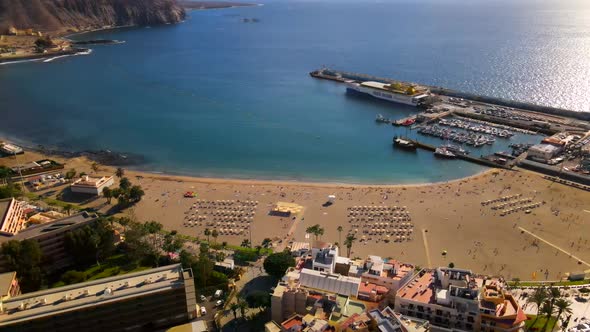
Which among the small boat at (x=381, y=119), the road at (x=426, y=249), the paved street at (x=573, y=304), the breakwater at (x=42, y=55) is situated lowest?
the road at (x=426, y=249)

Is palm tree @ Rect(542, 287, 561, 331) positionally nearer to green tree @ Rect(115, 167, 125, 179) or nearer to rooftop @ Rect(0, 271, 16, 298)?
rooftop @ Rect(0, 271, 16, 298)

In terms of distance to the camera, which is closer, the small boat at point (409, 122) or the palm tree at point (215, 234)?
the palm tree at point (215, 234)

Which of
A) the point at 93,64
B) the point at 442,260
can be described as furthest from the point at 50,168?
the point at 93,64

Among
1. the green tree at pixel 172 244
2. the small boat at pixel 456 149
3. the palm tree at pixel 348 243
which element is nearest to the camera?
the green tree at pixel 172 244

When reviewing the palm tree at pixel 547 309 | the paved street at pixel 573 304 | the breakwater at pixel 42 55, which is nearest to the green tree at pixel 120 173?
the paved street at pixel 573 304

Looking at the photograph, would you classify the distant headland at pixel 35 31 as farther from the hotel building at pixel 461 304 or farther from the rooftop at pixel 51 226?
the hotel building at pixel 461 304

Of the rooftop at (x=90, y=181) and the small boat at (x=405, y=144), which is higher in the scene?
the small boat at (x=405, y=144)

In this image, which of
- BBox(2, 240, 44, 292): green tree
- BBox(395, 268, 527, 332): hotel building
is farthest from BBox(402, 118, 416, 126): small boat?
BBox(2, 240, 44, 292): green tree
